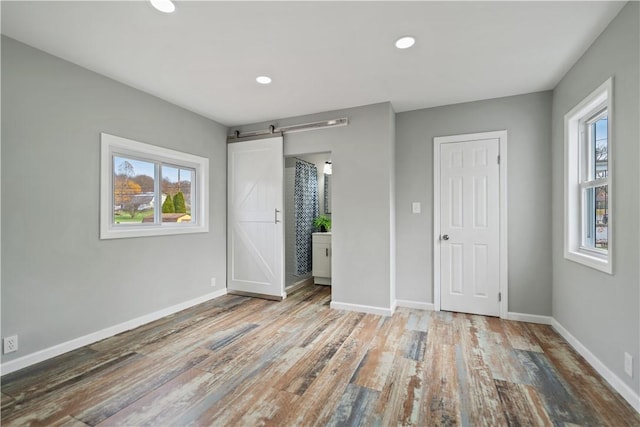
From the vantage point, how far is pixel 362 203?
3.58m

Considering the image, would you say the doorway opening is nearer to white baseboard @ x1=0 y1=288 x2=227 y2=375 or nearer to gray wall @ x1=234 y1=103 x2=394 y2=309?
gray wall @ x1=234 y1=103 x2=394 y2=309

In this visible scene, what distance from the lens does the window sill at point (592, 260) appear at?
6.80 feet

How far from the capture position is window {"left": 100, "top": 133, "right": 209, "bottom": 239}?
2896 millimetres

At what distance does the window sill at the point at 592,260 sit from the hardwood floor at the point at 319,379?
804 mm

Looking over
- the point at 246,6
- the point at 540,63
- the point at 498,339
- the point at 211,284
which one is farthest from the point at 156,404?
the point at 540,63

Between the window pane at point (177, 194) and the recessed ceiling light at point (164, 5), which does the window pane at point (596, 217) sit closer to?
the recessed ceiling light at point (164, 5)

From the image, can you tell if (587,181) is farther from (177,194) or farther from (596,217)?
(177,194)

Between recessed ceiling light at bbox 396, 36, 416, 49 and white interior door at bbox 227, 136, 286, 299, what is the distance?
217 cm

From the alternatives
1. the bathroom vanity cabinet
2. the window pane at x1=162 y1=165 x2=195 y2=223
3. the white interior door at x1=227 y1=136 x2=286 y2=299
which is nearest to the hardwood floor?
the white interior door at x1=227 y1=136 x2=286 y2=299

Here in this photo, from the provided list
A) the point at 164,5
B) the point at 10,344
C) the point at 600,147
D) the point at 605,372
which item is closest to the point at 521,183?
the point at 600,147

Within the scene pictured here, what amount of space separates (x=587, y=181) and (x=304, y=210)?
3.59m

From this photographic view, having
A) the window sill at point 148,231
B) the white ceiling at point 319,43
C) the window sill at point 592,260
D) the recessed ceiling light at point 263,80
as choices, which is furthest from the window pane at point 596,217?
the window sill at point 148,231

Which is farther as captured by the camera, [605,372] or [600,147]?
[600,147]

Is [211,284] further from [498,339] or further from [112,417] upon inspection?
[498,339]
